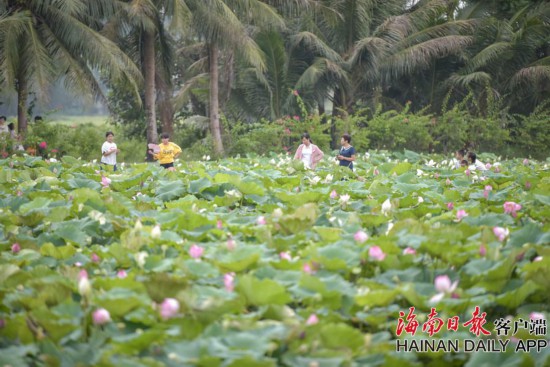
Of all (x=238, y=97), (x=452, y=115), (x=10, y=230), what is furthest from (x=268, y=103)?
(x=10, y=230)

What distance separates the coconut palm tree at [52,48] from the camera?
1490 centimetres

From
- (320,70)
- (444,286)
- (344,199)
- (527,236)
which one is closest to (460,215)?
(527,236)

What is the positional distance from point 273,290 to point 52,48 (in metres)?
15.0

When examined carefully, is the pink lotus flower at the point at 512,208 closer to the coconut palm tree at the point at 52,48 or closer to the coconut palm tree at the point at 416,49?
the coconut palm tree at the point at 52,48

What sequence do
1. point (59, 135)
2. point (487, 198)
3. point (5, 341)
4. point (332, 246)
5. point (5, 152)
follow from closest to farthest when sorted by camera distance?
point (5, 341) → point (332, 246) → point (487, 198) → point (5, 152) → point (59, 135)

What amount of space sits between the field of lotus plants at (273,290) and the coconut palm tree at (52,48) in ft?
38.1

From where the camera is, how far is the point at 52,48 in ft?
53.3

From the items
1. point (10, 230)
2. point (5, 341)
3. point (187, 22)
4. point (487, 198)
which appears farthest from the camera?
point (187, 22)

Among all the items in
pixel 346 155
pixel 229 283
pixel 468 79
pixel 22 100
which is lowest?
pixel 229 283

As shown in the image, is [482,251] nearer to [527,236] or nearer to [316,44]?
[527,236]

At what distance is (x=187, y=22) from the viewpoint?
16.8m

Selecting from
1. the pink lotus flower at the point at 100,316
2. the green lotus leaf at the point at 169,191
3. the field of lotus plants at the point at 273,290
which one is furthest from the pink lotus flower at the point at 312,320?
the green lotus leaf at the point at 169,191

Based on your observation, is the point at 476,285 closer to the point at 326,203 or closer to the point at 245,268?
the point at 245,268

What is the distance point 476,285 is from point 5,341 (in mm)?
1813
